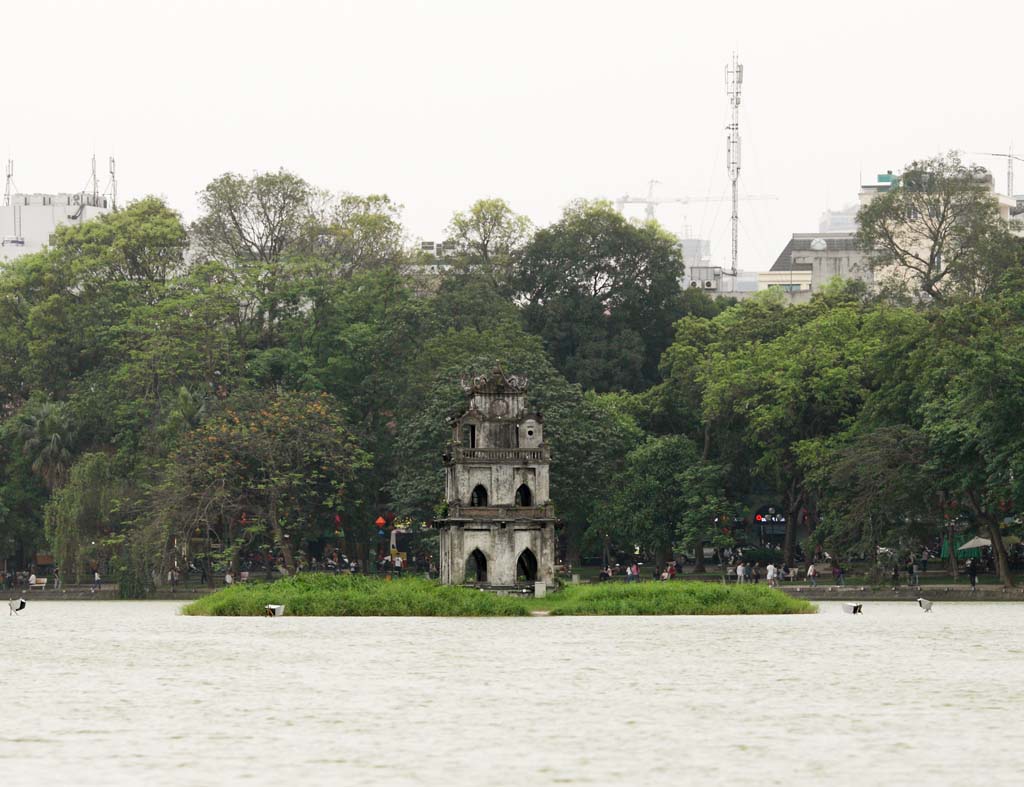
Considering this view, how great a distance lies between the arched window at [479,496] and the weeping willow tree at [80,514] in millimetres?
28053

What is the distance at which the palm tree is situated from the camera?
103375 mm

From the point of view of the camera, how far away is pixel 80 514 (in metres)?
96.0

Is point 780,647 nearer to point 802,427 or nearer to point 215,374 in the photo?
point 802,427

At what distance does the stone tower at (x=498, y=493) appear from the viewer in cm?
7175

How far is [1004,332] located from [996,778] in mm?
61536

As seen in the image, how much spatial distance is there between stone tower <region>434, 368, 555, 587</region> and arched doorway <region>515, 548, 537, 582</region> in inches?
1.4

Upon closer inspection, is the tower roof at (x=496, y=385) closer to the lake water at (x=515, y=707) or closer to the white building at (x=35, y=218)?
the lake water at (x=515, y=707)

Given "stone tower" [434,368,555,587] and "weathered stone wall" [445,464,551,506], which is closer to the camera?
"stone tower" [434,368,555,587]

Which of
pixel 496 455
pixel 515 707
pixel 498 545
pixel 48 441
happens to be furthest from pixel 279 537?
pixel 515 707

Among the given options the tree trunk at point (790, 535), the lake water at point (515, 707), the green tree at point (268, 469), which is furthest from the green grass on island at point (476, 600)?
the tree trunk at point (790, 535)

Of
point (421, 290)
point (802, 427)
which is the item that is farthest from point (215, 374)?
point (802, 427)

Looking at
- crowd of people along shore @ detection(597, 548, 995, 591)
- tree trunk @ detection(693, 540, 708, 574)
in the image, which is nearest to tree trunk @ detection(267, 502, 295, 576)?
crowd of people along shore @ detection(597, 548, 995, 591)

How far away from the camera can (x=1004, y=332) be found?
83.1 meters

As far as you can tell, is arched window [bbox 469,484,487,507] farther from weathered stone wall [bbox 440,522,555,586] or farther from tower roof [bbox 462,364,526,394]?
tower roof [bbox 462,364,526,394]
